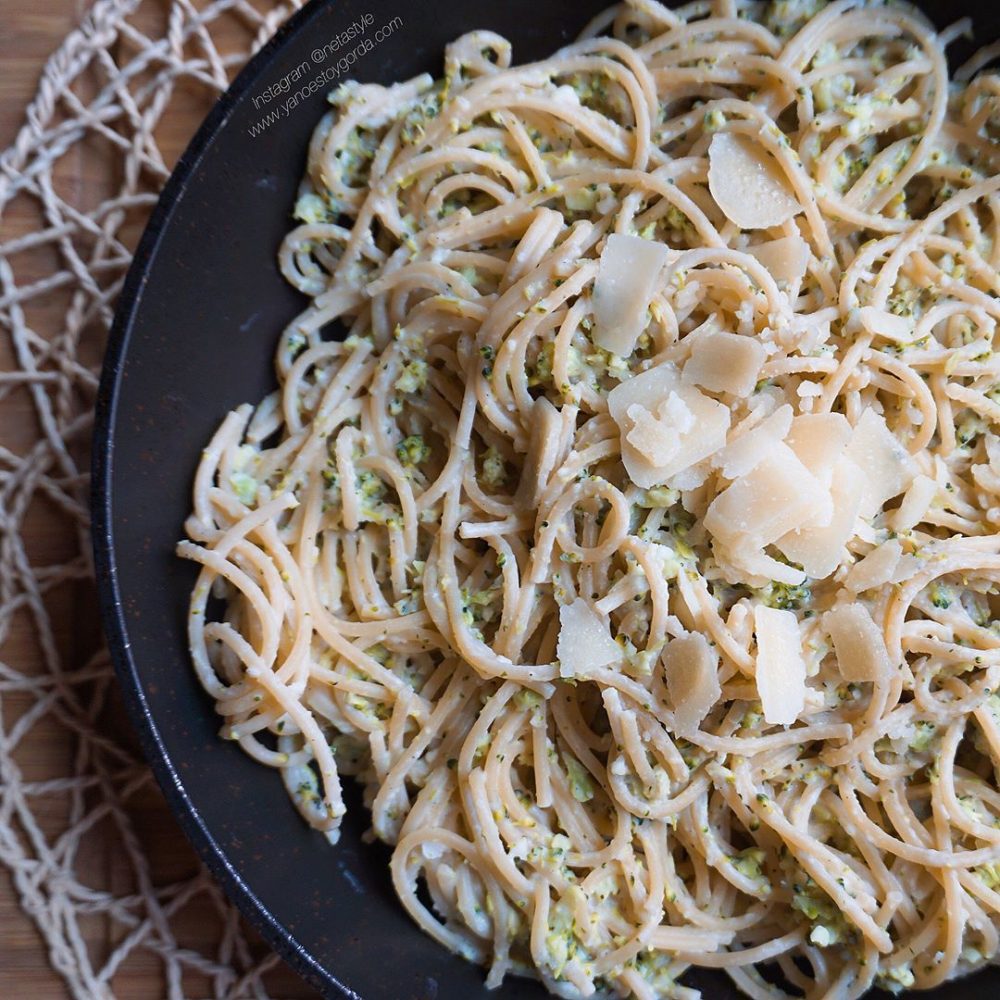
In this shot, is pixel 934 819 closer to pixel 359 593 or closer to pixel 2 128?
pixel 359 593

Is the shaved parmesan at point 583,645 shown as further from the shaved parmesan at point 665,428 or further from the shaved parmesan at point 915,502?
the shaved parmesan at point 915,502

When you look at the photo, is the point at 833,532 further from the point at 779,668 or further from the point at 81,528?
the point at 81,528

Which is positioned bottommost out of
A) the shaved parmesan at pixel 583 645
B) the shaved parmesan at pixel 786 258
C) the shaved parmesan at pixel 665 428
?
the shaved parmesan at pixel 583 645

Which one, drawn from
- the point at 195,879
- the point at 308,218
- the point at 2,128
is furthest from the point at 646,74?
the point at 195,879

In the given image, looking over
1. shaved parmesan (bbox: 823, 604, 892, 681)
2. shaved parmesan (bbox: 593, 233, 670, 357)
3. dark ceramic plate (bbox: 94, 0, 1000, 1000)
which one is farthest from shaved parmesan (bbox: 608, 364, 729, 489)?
dark ceramic plate (bbox: 94, 0, 1000, 1000)

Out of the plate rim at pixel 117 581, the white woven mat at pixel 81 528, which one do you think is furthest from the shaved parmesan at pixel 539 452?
the white woven mat at pixel 81 528

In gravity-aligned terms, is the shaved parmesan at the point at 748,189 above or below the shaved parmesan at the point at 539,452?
above

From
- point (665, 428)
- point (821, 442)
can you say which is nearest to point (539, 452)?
point (665, 428)
